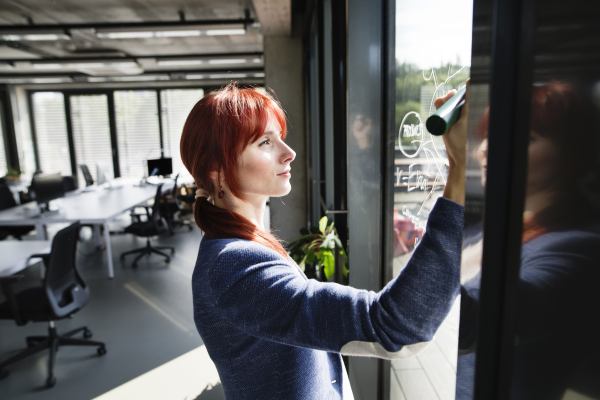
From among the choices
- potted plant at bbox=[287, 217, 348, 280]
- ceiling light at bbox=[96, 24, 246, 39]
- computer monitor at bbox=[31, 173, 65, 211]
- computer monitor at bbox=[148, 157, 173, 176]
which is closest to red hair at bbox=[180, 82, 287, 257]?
potted plant at bbox=[287, 217, 348, 280]

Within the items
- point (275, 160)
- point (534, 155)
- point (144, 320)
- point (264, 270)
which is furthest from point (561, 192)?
point (144, 320)

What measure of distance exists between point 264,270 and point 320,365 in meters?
0.32

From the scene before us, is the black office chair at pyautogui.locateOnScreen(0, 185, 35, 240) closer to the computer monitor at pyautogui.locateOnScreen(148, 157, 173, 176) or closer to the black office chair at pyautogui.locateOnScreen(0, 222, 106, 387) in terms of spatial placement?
the computer monitor at pyautogui.locateOnScreen(148, 157, 173, 176)

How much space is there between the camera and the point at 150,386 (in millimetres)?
2789

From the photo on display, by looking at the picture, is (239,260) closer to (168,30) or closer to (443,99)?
(443,99)

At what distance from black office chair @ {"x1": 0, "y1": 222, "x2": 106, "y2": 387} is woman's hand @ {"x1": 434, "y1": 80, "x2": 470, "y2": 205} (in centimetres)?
298

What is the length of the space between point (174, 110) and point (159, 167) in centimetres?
354

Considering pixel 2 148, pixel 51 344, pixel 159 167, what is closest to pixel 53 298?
pixel 51 344

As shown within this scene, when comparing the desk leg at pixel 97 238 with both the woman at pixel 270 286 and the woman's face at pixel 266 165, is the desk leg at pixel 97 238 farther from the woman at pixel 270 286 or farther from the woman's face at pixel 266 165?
the woman's face at pixel 266 165

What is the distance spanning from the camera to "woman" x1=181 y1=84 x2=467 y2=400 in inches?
19.1

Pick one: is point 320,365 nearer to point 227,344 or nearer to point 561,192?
point 227,344

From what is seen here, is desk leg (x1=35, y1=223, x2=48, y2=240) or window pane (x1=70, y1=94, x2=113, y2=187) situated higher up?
window pane (x1=70, y1=94, x2=113, y2=187)

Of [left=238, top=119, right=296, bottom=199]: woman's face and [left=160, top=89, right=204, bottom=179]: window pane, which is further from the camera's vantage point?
[left=160, top=89, right=204, bottom=179]: window pane

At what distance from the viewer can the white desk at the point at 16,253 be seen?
115 inches
